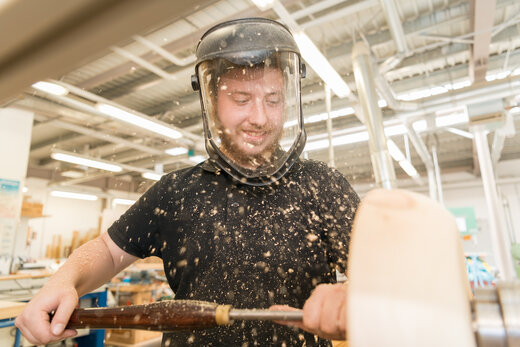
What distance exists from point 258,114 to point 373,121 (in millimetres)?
2101

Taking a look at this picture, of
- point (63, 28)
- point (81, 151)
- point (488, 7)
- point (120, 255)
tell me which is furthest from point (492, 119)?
point (81, 151)

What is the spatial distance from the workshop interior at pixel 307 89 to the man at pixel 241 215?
0.33 m

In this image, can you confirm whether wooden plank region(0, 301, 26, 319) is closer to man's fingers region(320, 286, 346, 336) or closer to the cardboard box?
man's fingers region(320, 286, 346, 336)

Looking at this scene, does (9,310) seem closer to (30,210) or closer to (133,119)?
(133,119)

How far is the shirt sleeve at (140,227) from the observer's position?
116cm

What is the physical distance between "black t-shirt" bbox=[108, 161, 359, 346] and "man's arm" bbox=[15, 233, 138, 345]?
0.20 feet

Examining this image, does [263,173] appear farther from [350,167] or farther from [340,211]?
[350,167]

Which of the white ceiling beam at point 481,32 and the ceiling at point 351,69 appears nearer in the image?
the white ceiling beam at point 481,32

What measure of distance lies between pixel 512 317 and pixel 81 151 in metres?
9.76

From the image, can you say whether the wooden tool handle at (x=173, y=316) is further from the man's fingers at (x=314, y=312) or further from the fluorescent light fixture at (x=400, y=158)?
the fluorescent light fixture at (x=400, y=158)

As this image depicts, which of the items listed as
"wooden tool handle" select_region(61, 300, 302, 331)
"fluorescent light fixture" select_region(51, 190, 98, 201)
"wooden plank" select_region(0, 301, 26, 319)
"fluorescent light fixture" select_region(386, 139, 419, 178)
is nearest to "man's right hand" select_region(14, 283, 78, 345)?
"wooden tool handle" select_region(61, 300, 302, 331)

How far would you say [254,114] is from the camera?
115 cm

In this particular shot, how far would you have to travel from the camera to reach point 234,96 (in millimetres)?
1213

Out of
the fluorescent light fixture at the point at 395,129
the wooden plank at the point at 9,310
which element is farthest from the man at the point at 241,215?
the fluorescent light fixture at the point at 395,129
